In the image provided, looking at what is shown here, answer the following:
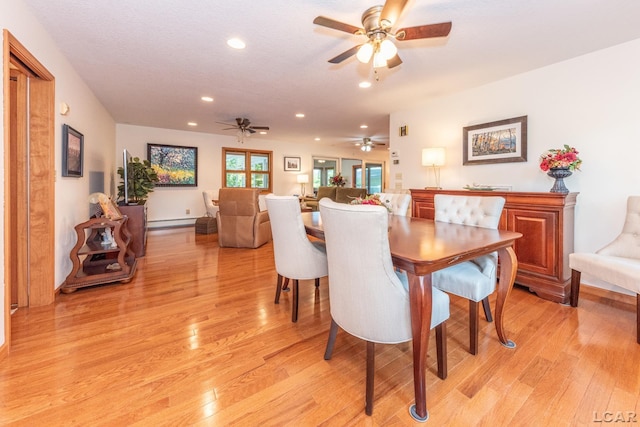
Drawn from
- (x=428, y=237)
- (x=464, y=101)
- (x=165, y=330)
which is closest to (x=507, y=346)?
(x=428, y=237)

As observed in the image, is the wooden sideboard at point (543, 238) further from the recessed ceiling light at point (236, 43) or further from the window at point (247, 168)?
the window at point (247, 168)

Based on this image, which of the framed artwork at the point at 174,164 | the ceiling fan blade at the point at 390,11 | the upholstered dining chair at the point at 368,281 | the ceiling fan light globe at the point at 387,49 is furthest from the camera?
the framed artwork at the point at 174,164

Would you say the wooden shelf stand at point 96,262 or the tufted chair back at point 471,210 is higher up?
the tufted chair back at point 471,210

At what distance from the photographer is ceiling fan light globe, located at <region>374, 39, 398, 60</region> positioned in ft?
6.15

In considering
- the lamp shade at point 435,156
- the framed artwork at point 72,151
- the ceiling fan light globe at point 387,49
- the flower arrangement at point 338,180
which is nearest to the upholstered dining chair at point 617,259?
the lamp shade at point 435,156

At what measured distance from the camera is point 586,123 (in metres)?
2.71

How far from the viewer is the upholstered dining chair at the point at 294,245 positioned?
1.97 metres

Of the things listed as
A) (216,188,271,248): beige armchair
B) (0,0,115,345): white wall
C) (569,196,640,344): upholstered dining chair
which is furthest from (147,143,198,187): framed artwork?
(569,196,640,344): upholstered dining chair

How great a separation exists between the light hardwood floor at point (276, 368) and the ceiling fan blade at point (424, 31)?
2018mm

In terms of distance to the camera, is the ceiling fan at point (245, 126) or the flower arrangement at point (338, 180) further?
the flower arrangement at point (338, 180)

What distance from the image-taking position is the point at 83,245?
9.14 ft

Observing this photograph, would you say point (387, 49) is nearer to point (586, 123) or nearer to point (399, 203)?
point (399, 203)
